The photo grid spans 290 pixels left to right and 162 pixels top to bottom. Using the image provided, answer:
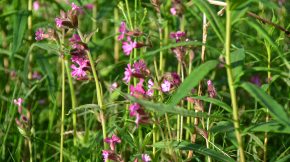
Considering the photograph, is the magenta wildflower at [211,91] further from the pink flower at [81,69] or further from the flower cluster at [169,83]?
the pink flower at [81,69]

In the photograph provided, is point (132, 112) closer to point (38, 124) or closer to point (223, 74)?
point (38, 124)

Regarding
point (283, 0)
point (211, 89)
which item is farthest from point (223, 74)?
point (211, 89)

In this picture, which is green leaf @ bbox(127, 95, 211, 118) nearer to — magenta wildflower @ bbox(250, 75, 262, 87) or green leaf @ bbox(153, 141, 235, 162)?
green leaf @ bbox(153, 141, 235, 162)

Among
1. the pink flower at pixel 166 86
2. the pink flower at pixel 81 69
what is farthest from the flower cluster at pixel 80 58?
the pink flower at pixel 166 86

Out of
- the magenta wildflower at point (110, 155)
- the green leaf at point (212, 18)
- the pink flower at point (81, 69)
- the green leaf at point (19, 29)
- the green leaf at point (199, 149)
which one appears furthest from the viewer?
the green leaf at point (19, 29)

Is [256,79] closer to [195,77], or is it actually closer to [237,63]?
[237,63]

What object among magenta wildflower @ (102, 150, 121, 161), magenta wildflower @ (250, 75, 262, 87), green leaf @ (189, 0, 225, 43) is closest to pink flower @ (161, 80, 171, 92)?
magenta wildflower @ (102, 150, 121, 161)
